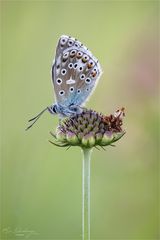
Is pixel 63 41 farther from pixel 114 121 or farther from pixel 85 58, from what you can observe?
pixel 114 121

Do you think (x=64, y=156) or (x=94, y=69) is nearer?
(x=94, y=69)

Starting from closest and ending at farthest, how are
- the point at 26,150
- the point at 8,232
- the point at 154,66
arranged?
1. the point at 8,232
2. the point at 154,66
3. the point at 26,150

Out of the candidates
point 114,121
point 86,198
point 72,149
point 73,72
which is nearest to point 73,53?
point 73,72

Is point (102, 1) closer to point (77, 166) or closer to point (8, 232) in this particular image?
point (77, 166)

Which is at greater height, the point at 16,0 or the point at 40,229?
the point at 16,0

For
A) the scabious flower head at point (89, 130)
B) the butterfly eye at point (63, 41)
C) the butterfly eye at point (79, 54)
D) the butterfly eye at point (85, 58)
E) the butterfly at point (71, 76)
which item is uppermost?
the butterfly eye at point (63, 41)

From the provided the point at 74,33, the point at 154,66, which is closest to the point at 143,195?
the point at 154,66

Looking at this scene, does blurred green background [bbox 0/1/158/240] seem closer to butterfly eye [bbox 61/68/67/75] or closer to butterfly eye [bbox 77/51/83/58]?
butterfly eye [bbox 77/51/83/58]

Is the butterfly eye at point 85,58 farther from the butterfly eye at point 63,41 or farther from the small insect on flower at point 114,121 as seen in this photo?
the small insect on flower at point 114,121

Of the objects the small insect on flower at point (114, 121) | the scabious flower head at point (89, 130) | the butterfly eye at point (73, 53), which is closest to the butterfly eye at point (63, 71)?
the butterfly eye at point (73, 53)
